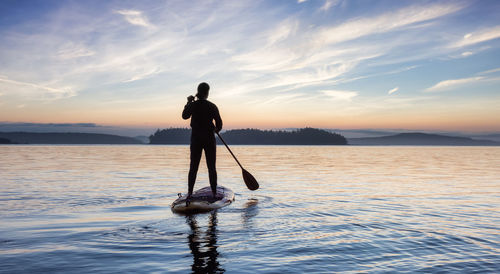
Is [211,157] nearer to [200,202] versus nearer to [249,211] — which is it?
[200,202]

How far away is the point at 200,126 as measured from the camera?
31.2 feet

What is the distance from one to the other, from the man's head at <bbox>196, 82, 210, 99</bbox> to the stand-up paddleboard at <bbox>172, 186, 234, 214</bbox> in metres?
2.75

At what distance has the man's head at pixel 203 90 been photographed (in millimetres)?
9547

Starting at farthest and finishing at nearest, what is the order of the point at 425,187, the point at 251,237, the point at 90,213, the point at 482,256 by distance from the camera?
1. the point at 425,187
2. the point at 90,213
3. the point at 251,237
4. the point at 482,256

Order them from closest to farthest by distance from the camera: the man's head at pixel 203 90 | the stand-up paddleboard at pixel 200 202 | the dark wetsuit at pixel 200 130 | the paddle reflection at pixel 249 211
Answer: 1. the paddle reflection at pixel 249 211
2. the stand-up paddleboard at pixel 200 202
3. the dark wetsuit at pixel 200 130
4. the man's head at pixel 203 90

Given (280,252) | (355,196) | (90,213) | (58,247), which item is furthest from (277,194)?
(58,247)

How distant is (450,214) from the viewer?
28.9 feet

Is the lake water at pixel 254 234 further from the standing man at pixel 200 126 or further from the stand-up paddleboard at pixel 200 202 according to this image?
the standing man at pixel 200 126

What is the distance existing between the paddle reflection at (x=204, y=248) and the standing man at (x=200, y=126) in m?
1.91

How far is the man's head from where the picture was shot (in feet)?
31.3

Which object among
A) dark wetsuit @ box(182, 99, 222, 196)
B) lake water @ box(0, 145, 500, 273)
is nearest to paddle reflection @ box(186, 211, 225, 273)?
lake water @ box(0, 145, 500, 273)

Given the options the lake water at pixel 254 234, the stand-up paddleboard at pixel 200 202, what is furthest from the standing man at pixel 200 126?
the lake water at pixel 254 234

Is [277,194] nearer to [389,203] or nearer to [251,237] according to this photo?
[389,203]

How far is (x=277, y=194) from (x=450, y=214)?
17.8 feet
